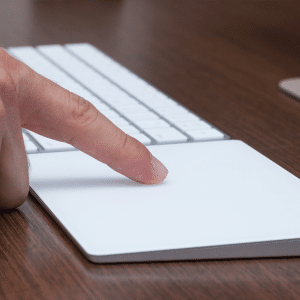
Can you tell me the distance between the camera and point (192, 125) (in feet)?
2.14

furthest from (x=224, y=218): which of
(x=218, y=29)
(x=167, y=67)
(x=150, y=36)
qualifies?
(x=218, y=29)

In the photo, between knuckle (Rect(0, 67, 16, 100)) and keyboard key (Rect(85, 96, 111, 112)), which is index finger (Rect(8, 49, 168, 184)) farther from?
keyboard key (Rect(85, 96, 111, 112))

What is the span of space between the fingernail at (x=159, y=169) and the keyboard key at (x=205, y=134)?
118 millimetres

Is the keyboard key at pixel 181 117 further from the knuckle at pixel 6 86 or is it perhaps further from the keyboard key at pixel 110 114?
the knuckle at pixel 6 86

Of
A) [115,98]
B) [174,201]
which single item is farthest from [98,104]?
[174,201]

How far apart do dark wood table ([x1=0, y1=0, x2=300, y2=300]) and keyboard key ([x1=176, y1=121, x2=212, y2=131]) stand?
3 centimetres

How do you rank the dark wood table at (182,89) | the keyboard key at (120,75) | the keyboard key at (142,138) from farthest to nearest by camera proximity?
the keyboard key at (120,75) < the keyboard key at (142,138) < the dark wood table at (182,89)

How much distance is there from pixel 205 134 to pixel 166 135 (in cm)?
5

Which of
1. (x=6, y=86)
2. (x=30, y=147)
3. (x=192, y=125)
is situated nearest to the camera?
(x=6, y=86)

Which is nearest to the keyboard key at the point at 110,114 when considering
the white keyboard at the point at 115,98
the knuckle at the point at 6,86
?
the white keyboard at the point at 115,98

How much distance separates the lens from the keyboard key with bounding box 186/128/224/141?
61 cm

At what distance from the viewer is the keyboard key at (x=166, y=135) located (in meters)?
→ 0.60

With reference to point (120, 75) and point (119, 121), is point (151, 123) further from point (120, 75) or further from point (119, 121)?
point (120, 75)

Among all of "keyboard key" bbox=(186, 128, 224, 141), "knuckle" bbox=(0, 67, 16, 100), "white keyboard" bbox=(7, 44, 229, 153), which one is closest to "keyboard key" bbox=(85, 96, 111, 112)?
"white keyboard" bbox=(7, 44, 229, 153)
